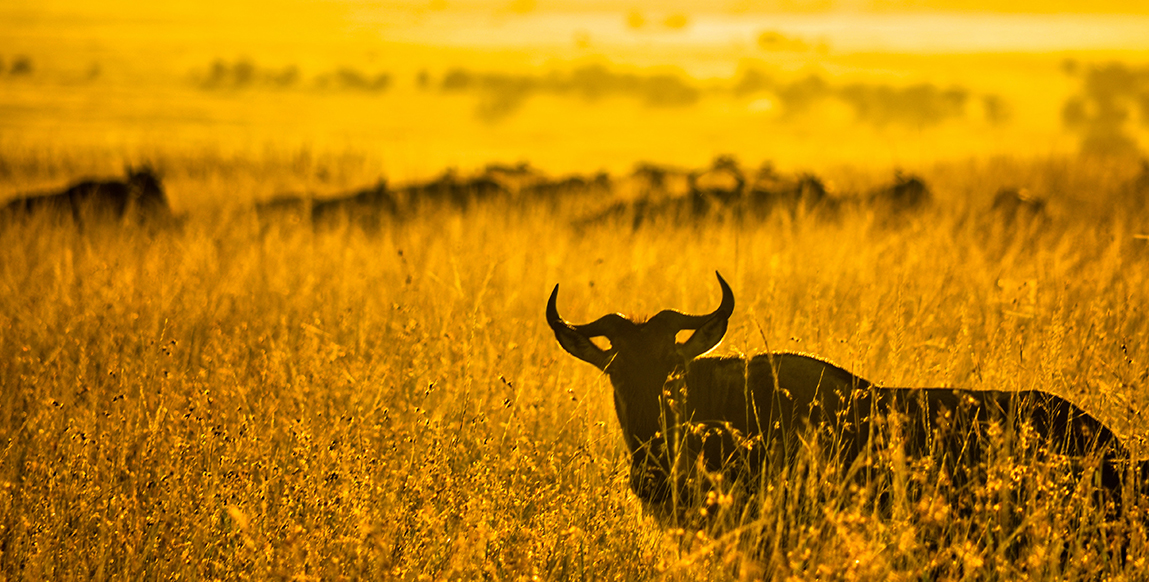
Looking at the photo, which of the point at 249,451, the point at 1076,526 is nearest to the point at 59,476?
the point at 249,451

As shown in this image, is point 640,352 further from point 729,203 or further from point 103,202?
point 103,202

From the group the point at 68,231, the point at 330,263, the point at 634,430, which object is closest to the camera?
the point at 634,430

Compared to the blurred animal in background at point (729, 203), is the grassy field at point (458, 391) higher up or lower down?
lower down

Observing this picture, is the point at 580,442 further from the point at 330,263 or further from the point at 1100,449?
the point at 330,263

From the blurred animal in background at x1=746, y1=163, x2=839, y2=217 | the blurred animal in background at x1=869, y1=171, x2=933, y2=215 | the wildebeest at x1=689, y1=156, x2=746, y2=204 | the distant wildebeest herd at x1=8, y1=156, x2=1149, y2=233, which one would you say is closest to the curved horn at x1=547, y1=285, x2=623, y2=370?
the distant wildebeest herd at x1=8, y1=156, x2=1149, y2=233

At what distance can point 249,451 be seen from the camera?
12.9ft

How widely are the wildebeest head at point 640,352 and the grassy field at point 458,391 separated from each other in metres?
0.19

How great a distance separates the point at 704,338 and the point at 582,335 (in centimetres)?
51

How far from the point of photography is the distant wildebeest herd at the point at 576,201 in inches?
428

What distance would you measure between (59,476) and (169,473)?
416 millimetres

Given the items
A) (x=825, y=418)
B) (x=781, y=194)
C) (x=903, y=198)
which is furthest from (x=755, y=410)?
(x=903, y=198)

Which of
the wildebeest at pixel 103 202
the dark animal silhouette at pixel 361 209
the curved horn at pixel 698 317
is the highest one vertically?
the curved horn at pixel 698 317

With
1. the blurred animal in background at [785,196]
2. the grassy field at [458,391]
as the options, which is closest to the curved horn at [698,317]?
the grassy field at [458,391]

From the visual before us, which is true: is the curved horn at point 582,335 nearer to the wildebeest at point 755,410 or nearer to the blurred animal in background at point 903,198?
the wildebeest at point 755,410
